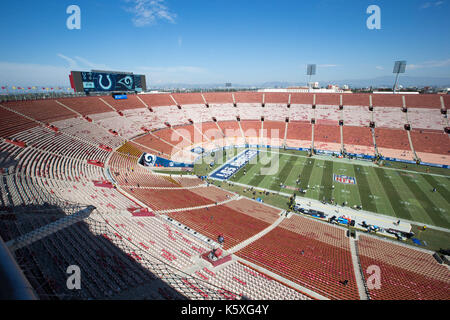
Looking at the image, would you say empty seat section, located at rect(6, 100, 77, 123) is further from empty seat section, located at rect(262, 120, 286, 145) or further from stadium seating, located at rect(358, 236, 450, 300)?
stadium seating, located at rect(358, 236, 450, 300)

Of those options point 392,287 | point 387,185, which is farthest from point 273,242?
point 387,185

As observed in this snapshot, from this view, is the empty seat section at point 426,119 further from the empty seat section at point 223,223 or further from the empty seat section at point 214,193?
the empty seat section at point 223,223

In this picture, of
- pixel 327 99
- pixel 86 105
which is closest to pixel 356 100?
pixel 327 99

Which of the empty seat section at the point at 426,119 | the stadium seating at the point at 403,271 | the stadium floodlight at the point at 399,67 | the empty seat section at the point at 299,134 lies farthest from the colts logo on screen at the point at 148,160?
the stadium floodlight at the point at 399,67

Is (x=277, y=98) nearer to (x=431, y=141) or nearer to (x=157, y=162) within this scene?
(x=431, y=141)

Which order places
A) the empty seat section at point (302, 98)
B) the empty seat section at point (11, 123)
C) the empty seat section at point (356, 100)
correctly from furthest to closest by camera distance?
1. the empty seat section at point (302, 98)
2. the empty seat section at point (356, 100)
3. the empty seat section at point (11, 123)
